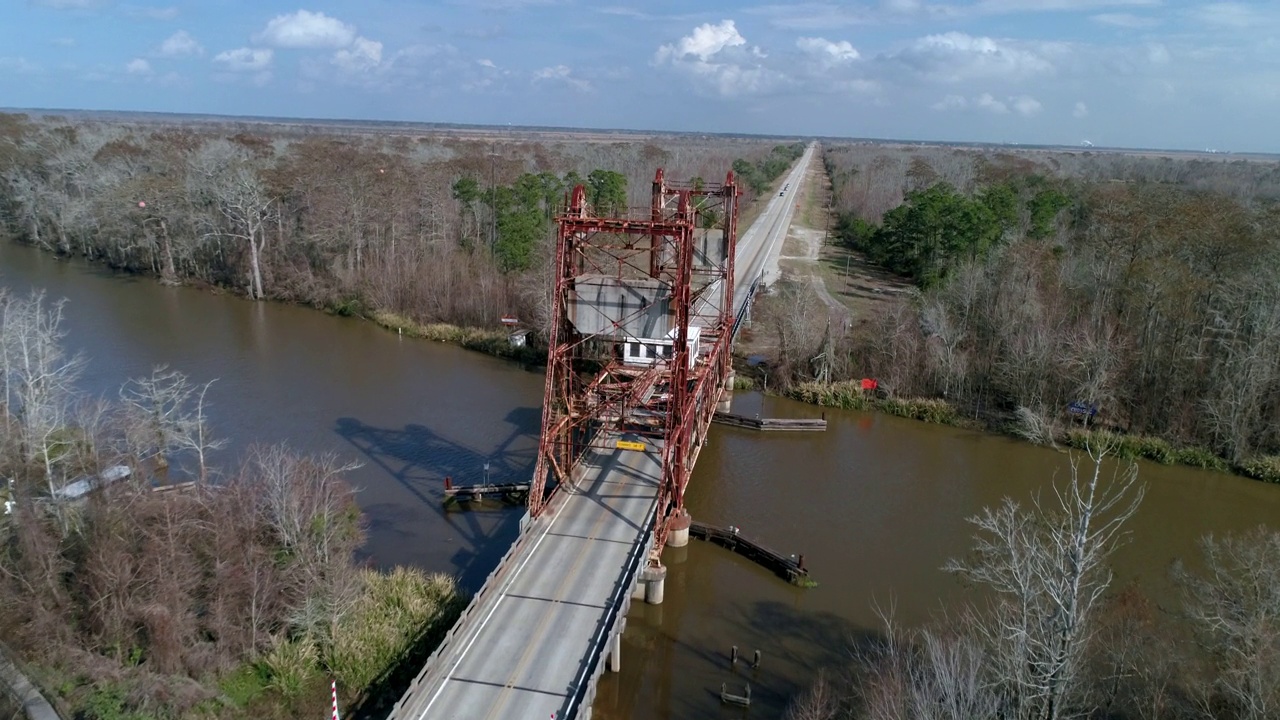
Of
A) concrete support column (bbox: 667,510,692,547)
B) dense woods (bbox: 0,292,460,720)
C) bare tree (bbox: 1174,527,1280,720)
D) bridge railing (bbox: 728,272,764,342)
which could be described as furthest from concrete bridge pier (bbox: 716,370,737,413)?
bare tree (bbox: 1174,527,1280,720)

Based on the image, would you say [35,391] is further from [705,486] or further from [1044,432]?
[1044,432]

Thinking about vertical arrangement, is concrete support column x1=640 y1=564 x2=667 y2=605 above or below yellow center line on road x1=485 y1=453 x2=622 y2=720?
below

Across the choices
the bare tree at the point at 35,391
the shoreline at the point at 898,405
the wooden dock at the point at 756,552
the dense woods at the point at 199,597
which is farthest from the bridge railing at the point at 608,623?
the shoreline at the point at 898,405

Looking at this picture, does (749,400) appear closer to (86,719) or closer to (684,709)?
(684,709)

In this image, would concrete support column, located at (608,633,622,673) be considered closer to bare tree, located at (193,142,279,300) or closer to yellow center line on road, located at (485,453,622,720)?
yellow center line on road, located at (485,453,622,720)

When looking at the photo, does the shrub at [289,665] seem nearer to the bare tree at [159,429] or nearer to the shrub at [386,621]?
the shrub at [386,621]

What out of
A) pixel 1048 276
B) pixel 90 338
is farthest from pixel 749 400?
pixel 90 338

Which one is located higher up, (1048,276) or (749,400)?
(1048,276)
